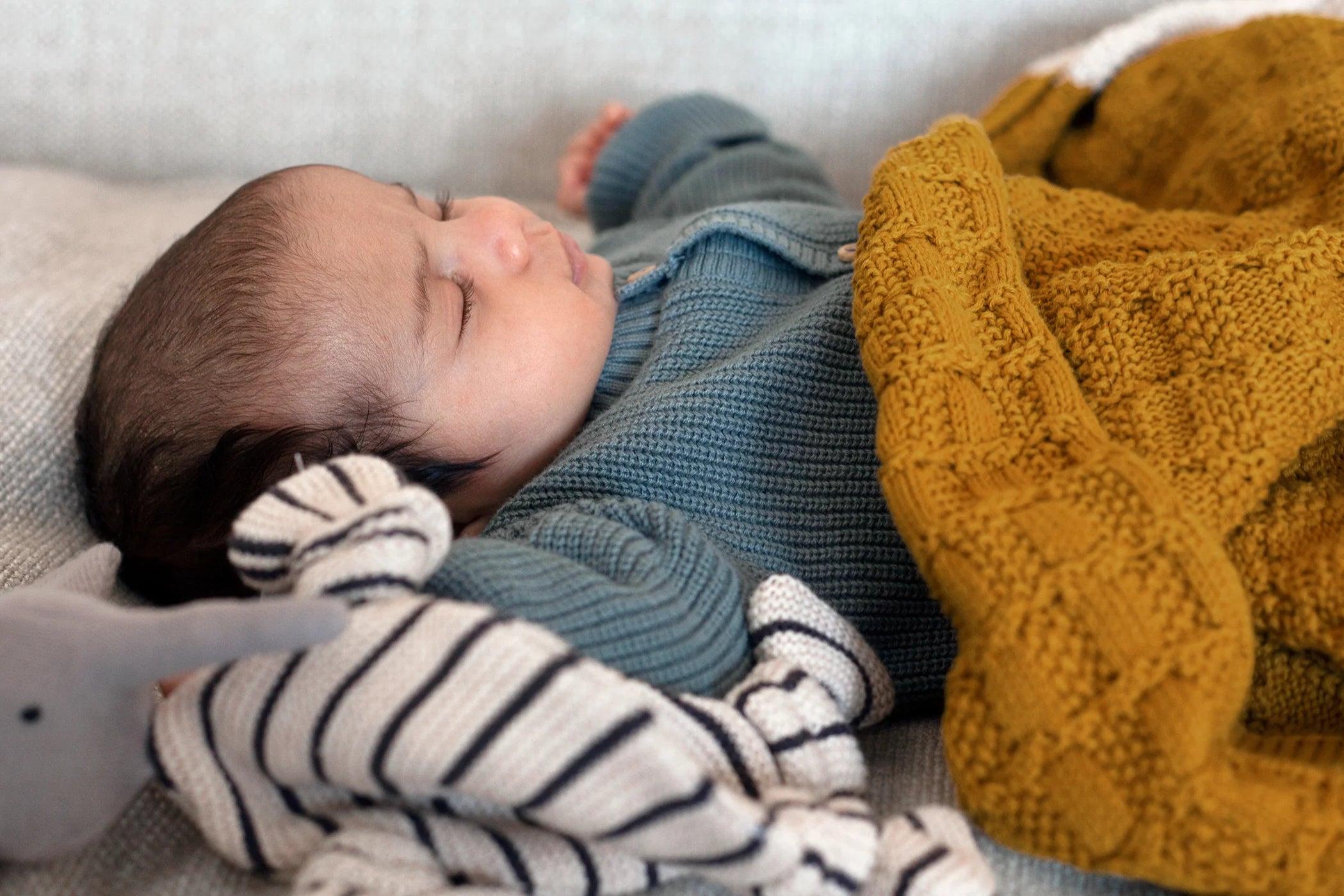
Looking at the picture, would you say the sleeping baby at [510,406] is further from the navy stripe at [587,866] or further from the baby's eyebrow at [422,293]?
the navy stripe at [587,866]

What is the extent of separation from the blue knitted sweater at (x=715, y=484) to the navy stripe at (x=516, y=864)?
11 centimetres

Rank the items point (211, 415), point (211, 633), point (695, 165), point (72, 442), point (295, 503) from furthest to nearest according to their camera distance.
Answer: point (695, 165), point (72, 442), point (211, 415), point (295, 503), point (211, 633)

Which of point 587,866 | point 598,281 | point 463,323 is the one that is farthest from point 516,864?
point 598,281

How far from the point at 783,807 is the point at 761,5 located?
108 centimetres

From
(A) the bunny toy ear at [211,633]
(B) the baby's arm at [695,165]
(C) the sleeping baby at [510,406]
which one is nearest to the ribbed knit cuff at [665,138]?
(B) the baby's arm at [695,165]

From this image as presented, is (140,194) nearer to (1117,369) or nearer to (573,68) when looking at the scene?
(573,68)

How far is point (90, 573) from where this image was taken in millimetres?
671

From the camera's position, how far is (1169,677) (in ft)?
1.87

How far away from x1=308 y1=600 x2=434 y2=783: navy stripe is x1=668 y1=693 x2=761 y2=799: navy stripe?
153 mm

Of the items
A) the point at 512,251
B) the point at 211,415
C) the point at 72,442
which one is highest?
the point at 512,251

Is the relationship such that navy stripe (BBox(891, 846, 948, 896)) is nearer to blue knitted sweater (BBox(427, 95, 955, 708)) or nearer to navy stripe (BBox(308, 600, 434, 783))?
blue knitted sweater (BBox(427, 95, 955, 708))

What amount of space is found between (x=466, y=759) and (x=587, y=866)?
0.32 feet

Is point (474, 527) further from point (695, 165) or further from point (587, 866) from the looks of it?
point (695, 165)

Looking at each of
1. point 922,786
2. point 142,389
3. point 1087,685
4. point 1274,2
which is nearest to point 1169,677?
point 1087,685
